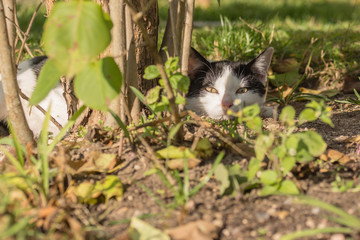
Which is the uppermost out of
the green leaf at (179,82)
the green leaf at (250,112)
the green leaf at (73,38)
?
the green leaf at (73,38)

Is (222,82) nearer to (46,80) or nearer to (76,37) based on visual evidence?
(46,80)

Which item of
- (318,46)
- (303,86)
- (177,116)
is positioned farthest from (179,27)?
(318,46)

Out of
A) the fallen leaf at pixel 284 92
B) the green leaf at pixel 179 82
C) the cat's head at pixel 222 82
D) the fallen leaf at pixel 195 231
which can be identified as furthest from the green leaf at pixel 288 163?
the fallen leaf at pixel 284 92

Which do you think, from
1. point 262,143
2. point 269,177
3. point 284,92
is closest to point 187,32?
point 262,143

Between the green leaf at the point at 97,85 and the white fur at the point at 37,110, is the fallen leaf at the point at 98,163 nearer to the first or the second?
the green leaf at the point at 97,85

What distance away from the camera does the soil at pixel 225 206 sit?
1.31m

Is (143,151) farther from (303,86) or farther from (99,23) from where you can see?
(303,86)

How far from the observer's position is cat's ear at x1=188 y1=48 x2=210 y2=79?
272 centimetres

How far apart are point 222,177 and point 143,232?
36 centimetres

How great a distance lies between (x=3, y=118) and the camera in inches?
106

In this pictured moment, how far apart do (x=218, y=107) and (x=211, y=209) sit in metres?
1.29

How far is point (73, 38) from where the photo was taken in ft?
3.64

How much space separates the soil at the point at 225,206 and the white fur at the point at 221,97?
914mm

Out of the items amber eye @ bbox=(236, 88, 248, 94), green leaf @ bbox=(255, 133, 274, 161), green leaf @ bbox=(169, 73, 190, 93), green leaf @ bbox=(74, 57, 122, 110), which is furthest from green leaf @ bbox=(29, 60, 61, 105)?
amber eye @ bbox=(236, 88, 248, 94)
